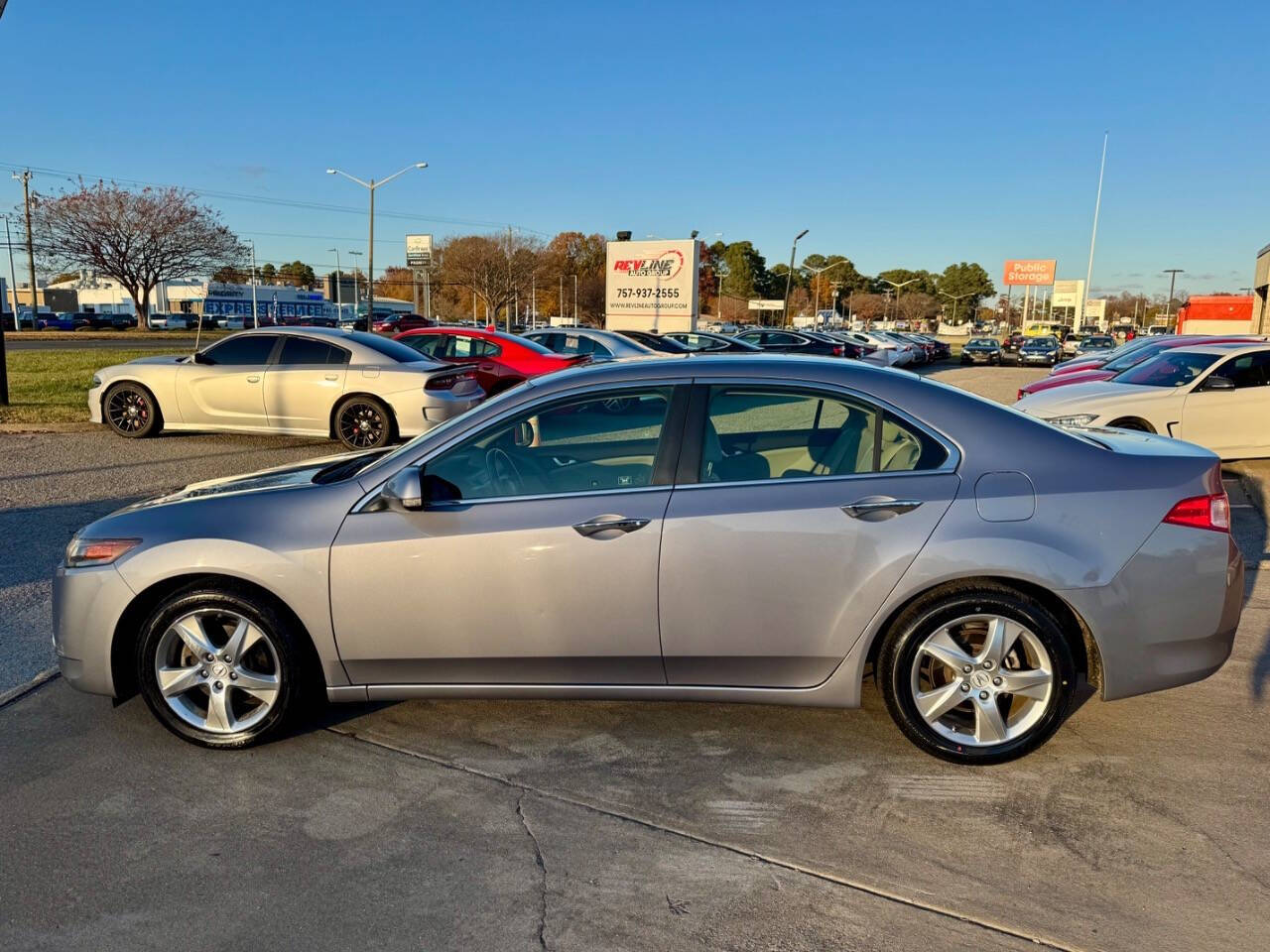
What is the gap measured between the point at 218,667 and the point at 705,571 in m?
2.04

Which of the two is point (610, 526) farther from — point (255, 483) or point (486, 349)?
point (486, 349)

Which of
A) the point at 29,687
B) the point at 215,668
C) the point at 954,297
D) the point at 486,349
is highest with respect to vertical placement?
the point at 954,297

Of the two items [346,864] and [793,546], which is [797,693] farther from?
[346,864]

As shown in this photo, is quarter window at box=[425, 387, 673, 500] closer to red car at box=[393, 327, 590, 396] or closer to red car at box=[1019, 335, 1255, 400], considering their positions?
red car at box=[393, 327, 590, 396]

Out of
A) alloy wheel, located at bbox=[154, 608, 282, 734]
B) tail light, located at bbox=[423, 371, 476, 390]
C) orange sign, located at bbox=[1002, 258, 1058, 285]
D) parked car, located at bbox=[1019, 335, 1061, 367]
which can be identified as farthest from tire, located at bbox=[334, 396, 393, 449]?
orange sign, located at bbox=[1002, 258, 1058, 285]

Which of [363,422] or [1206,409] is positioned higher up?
[1206,409]

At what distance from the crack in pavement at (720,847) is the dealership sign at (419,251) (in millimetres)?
69520

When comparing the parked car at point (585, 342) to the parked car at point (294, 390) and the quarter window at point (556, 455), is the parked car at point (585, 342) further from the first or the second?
the quarter window at point (556, 455)

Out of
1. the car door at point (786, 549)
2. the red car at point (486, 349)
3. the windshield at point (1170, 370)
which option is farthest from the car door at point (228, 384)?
the windshield at point (1170, 370)

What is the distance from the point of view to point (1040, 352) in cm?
4044

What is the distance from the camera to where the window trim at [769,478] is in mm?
3547

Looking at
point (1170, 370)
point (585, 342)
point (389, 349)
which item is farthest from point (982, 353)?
point (389, 349)

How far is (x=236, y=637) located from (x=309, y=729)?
573 mm

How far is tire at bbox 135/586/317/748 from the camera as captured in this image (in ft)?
12.1
